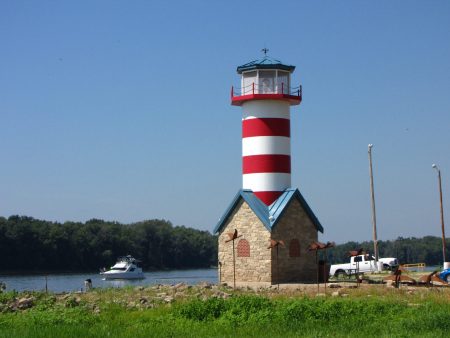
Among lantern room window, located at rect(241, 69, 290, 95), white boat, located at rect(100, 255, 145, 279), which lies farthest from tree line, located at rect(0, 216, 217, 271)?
lantern room window, located at rect(241, 69, 290, 95)

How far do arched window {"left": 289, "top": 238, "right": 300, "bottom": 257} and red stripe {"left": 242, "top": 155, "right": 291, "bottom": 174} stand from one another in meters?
2.87

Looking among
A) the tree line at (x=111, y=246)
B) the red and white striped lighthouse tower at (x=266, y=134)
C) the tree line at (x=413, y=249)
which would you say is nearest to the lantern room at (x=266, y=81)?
the red and white striped lighthouse tower at (x=266, y=134)

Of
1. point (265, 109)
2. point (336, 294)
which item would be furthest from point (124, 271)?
point (336, 294)

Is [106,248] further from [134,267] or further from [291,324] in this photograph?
[291,324]

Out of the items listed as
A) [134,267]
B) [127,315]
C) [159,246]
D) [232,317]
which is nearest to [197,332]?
[232,317]

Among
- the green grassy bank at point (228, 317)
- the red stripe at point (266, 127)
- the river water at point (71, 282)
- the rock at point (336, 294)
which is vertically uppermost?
the red stripe at point (266, 127)

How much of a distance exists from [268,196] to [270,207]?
45 cm

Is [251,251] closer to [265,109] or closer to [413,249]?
[265,109]

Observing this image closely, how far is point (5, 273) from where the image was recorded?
71.2m

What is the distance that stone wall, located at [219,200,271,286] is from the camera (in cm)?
2956

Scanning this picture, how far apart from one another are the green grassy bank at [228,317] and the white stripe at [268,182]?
9537mm

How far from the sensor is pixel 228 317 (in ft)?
56.5

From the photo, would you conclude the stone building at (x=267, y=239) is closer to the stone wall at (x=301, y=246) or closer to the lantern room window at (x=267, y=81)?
the stone wall at (x=301, y=246)

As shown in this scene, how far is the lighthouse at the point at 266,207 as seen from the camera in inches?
1169
